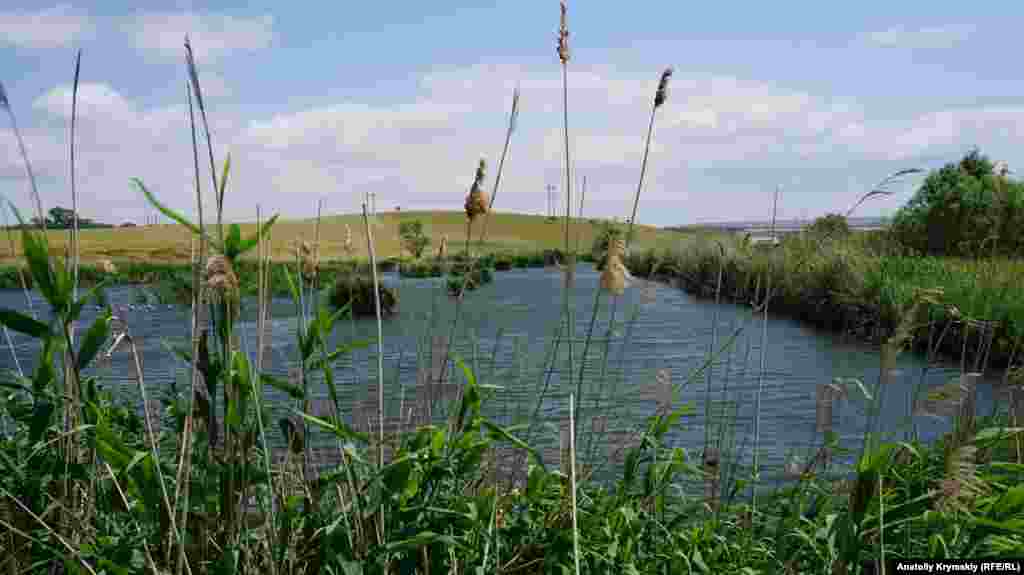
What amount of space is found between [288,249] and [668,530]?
1350mm

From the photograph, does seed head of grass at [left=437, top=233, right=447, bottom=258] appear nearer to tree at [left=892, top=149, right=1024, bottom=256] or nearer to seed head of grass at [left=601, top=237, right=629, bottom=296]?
seed head of grass at [left=601, top=237, right=629, bottom=296]

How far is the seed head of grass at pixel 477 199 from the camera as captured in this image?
200 centimetres

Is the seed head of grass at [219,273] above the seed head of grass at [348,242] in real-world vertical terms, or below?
below

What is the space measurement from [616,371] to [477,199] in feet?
3.71

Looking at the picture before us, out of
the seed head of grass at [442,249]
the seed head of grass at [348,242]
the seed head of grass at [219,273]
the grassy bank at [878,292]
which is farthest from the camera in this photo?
the grassy bank at [878,292]

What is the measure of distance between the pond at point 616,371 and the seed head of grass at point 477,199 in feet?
1.48

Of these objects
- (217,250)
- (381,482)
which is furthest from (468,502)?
(217,250)

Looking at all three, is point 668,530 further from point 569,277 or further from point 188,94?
point 188,94

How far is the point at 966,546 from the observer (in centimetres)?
216

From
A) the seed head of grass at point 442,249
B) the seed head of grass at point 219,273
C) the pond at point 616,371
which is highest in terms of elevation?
the seed head of grass at point 442,249

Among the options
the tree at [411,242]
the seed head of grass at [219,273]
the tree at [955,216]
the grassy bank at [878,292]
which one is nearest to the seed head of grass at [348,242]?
the tree at [411,242]

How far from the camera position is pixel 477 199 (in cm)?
201

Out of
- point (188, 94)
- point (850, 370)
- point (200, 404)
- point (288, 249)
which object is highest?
point (188, 94)

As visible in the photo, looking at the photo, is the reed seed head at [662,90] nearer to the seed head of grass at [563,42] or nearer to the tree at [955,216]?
the seed head of grass at [563,42]
